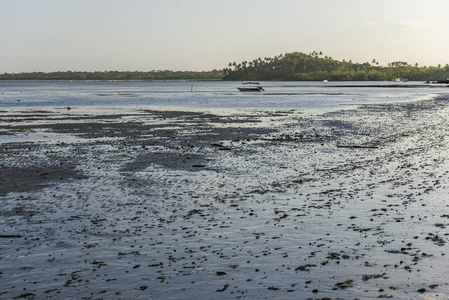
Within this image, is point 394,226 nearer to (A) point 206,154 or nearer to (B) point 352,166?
(B) point 352,166

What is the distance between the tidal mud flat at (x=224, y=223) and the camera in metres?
10.6

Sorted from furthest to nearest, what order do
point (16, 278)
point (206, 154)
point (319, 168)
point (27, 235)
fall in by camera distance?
point (206, 154) → point (319, 168) → point (27, 235) → point (16, 278)

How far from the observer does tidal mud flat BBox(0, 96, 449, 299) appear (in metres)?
10.6

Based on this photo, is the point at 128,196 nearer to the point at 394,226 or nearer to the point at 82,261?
the point at 82,261

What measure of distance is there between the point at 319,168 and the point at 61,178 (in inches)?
535

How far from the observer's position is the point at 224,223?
15312 mm


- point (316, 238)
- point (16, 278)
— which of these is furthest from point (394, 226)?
point (16, 278)

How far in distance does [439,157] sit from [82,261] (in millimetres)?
23852

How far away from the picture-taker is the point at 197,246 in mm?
13094

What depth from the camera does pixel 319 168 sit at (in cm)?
2541

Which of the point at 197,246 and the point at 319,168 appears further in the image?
the point at 319,168

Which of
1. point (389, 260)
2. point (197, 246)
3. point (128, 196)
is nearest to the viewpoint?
point (389, 260)

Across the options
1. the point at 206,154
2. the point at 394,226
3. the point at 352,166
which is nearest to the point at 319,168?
the point at 352,166

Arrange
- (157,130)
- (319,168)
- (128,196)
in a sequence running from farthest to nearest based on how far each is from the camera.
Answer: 1. (157,130)
2. (319,168)
3. (128,196)
